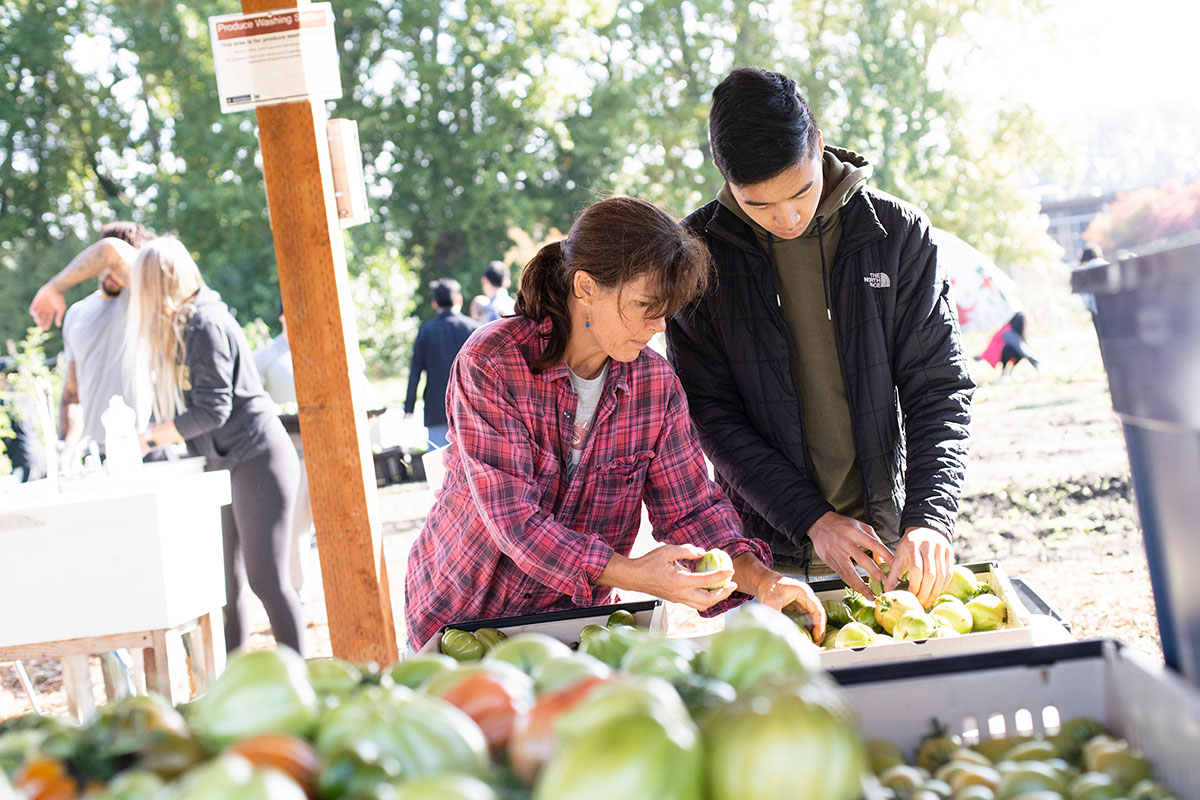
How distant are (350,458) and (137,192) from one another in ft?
53.2

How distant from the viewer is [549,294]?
2033 millimetres

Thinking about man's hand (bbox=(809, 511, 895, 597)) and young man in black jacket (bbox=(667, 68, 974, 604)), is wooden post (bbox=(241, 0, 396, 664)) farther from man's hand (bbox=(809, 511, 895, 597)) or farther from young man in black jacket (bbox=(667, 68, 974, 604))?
man's hand (bbox=(809, 511, 895, 597))

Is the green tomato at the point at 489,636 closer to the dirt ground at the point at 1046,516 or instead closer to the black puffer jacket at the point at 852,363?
the black puffer jacket at the point at 852,363

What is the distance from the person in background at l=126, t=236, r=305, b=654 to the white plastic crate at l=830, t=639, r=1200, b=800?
2.94 meters

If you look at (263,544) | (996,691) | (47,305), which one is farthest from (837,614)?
(47,305)

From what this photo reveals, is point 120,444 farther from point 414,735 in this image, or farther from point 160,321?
point 414,735

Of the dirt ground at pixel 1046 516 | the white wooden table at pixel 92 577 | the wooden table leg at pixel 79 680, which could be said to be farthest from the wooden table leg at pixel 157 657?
the dirt ground at pixel 1046 516

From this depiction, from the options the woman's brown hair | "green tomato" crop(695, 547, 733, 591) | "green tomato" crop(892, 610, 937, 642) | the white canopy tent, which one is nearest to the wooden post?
the woman's brown hair

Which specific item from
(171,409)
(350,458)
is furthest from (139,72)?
(350,458)

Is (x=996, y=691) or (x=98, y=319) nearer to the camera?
(x=996, y=691)

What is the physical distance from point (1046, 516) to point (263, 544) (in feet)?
16.8

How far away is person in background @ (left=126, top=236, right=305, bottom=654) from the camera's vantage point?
362cm

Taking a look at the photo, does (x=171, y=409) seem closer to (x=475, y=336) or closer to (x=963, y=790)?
(x=475, y=336)

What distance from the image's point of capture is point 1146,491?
1167 mm
